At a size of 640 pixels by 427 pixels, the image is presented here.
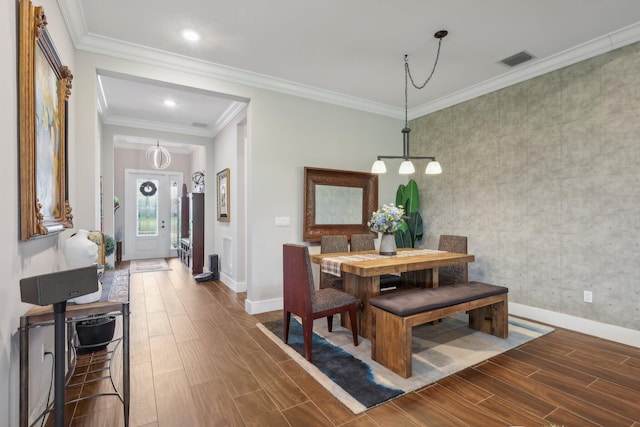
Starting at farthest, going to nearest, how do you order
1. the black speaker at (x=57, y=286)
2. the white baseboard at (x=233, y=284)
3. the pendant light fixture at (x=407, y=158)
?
the white baseboard at (x=233, y=284) → the pendant light fixture at (x=407, y=158) → the black speaker at (x=57, y=286)

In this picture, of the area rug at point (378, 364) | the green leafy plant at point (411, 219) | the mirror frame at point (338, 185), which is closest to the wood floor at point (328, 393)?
the area rug at point (378, 364)

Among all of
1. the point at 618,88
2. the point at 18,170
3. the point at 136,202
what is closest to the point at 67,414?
the point at 18,170

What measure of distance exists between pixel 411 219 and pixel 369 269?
254 cm

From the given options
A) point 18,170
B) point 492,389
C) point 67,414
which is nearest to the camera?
point 18,170

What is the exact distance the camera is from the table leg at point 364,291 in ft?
9.86

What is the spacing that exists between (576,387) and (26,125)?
380cm

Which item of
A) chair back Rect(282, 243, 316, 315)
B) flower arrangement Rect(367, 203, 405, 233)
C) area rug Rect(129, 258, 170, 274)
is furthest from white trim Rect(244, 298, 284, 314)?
area rug Rect(129, 258, 170, 274)

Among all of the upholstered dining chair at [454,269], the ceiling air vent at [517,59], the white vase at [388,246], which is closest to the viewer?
the ceiling air vent at [517,59]

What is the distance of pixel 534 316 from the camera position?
11.9 ft

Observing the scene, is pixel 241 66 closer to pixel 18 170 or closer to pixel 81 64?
pixel 81 64

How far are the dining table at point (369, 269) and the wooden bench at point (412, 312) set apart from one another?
222 millimetres

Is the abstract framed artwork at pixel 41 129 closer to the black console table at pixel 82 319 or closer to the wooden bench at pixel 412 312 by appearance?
the black console table at pixel 82 319

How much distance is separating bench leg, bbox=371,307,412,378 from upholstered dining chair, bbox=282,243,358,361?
32 cm

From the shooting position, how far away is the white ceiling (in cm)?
260
